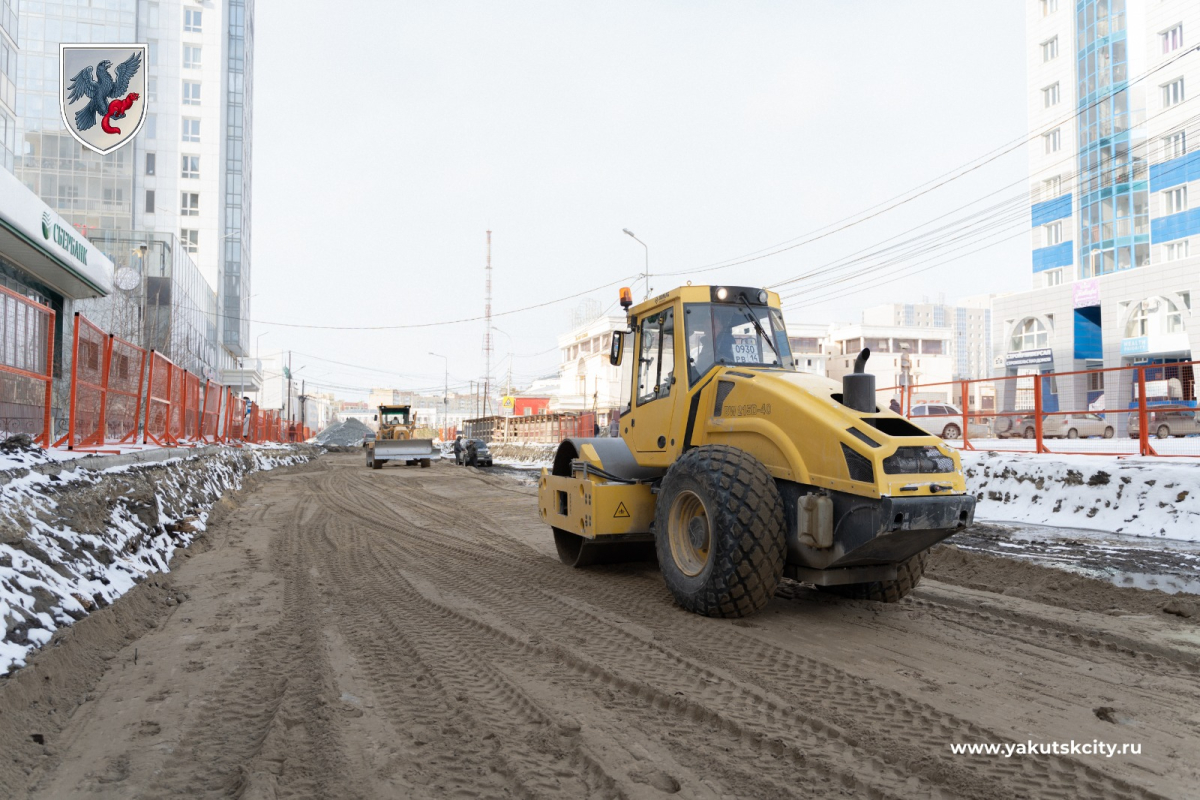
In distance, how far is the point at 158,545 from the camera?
755cm

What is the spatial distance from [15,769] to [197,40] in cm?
8416

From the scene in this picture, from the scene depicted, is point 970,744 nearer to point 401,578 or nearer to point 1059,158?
point 401,578

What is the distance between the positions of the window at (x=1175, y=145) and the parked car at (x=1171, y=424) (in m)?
31.5

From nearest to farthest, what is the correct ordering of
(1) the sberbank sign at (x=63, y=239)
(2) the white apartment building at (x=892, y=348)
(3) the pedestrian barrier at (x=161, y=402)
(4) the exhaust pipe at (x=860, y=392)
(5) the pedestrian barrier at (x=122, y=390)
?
(4) the exhaust pipe at (x=860, y=392), (5) the pedestrian barrier at (x=122, y=390), (3) the pedestrian barrier at (x=161, y=402), (1) the sberbank sign at (x=63, y=239), (2) the white apartment building at (x=892, y=348)

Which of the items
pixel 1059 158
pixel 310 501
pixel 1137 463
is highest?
pixel 1059 158

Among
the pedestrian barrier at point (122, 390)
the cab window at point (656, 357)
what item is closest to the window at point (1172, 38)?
the cab window at point (656, 357)

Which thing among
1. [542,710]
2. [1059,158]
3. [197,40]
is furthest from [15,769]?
[197,40]

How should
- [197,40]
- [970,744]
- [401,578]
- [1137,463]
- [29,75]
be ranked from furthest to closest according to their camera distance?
1. [197,40]
2. [29,75]
3. [1137,463]
4. [401,578]
5. [970,744]

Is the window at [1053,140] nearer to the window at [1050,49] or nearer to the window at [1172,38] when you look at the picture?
the window at [1050,49]

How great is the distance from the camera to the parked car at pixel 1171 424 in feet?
38.3

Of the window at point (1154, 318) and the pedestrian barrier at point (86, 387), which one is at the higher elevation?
the window at point (1154, 318)

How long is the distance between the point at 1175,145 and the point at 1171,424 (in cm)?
3279

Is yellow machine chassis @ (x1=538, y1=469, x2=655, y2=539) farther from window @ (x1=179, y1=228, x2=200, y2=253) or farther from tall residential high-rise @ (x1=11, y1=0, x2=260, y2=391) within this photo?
window @ (x1=179, y1=228, x2=200, y2=253)

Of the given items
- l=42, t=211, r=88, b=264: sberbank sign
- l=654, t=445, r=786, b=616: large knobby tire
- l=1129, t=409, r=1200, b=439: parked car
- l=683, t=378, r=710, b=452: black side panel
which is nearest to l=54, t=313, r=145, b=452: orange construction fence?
l=42, t=211, r=88, b=264: sberbank sign
